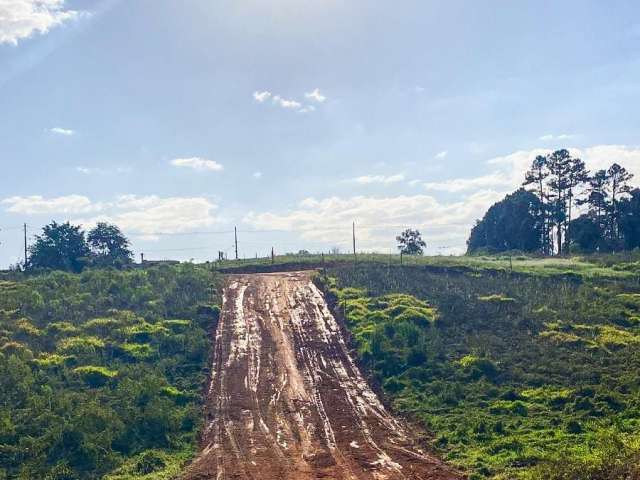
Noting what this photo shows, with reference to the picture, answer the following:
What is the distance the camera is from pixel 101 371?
29.5 meters


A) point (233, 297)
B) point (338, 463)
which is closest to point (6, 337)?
point (233, 297)

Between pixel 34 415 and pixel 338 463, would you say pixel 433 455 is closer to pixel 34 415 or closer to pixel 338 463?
pixel 338 463

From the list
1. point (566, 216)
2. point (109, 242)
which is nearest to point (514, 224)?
point (566, 216)

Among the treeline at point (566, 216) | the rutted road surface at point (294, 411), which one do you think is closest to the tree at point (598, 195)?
the treeline at point (566, 216)

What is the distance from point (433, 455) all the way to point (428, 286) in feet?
80.0

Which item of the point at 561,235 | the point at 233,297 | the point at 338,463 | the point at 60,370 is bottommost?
the point at 338,463

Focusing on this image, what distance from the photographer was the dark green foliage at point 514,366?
20.0 meters

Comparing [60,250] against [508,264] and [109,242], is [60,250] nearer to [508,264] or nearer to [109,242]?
[109,242]

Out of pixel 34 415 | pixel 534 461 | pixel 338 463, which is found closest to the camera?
pixel 534 461

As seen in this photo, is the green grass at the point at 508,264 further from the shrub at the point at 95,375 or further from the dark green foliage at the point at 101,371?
the shrub at the point at 95,375

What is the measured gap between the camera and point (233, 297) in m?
43.6

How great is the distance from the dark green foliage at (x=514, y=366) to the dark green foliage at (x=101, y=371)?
9259mm

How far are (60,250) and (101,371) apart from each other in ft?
101

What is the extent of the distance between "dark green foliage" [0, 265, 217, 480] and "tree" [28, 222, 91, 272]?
8.05 meters
